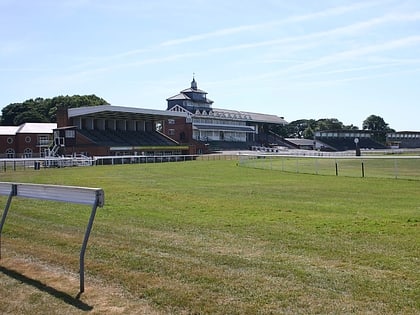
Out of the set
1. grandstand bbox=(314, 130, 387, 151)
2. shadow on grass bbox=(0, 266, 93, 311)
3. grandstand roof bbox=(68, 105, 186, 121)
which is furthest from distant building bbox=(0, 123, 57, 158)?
shadow on grass bbox=(0, 266, 93, 311)

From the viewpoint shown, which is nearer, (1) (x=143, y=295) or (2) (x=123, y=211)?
(1) (x=143, y=295)

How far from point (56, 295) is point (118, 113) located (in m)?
74.3

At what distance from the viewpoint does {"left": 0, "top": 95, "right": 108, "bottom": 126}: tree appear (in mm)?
111375

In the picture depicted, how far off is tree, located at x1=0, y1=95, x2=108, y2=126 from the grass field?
341 feet

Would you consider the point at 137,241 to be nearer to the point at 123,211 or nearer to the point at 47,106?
the point at 123,211

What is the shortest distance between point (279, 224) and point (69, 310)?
6.02 metres

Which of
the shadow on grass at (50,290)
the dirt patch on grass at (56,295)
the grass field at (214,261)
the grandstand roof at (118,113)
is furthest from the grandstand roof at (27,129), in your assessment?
the dirt patch on grass at (56,295)

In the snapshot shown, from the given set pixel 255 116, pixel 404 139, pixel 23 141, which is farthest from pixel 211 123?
pixel 404 139

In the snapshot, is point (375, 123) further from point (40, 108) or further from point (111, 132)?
point (111, 132)

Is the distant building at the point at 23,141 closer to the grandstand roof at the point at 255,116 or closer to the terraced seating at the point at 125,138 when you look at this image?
the terraced seating at the point at 125,138

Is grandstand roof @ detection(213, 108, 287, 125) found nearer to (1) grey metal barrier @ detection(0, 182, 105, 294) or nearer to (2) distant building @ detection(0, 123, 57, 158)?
(2) distant building @ detection(0, 123, 57, 158)

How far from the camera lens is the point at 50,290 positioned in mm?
5977

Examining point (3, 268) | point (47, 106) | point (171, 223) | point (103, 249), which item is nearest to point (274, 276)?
point (103, 249)

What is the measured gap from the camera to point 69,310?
526 cm
